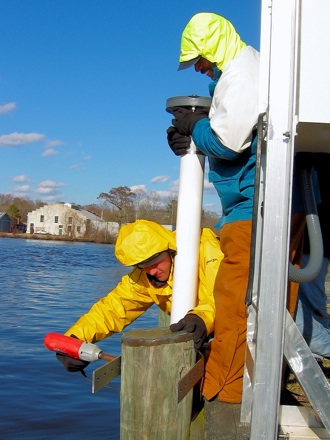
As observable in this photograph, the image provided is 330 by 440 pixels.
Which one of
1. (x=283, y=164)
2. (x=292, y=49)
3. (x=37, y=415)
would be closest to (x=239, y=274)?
(x=283, y=164)

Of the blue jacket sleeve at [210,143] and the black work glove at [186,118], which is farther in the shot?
the black work glove at [186,118]

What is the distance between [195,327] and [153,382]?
0.39 metres

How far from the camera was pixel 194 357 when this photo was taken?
3.71 m

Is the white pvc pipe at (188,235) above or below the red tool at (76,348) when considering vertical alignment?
above

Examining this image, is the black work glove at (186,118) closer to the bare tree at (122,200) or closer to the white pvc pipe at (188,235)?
the white pvc pipe at (188,235)

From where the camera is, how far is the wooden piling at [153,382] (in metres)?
3.54

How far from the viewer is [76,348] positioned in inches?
158

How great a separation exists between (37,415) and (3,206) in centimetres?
13190

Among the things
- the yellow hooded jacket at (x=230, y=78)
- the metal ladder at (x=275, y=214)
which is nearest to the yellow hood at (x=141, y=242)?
the yellow hooded jacket at (x=230, y=78)

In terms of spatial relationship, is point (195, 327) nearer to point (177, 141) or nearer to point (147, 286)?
point (147, 286)

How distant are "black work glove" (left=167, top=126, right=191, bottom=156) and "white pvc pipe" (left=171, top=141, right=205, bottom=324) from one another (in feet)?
0.12

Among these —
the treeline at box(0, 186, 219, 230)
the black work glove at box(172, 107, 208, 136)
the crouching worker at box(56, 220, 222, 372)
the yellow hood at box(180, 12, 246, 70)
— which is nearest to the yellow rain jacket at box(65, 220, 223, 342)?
the crouching worker at box(56, 220, 222, 372)

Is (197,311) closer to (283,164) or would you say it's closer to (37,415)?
(283,164)

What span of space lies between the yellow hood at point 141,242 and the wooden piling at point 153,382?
60cm
